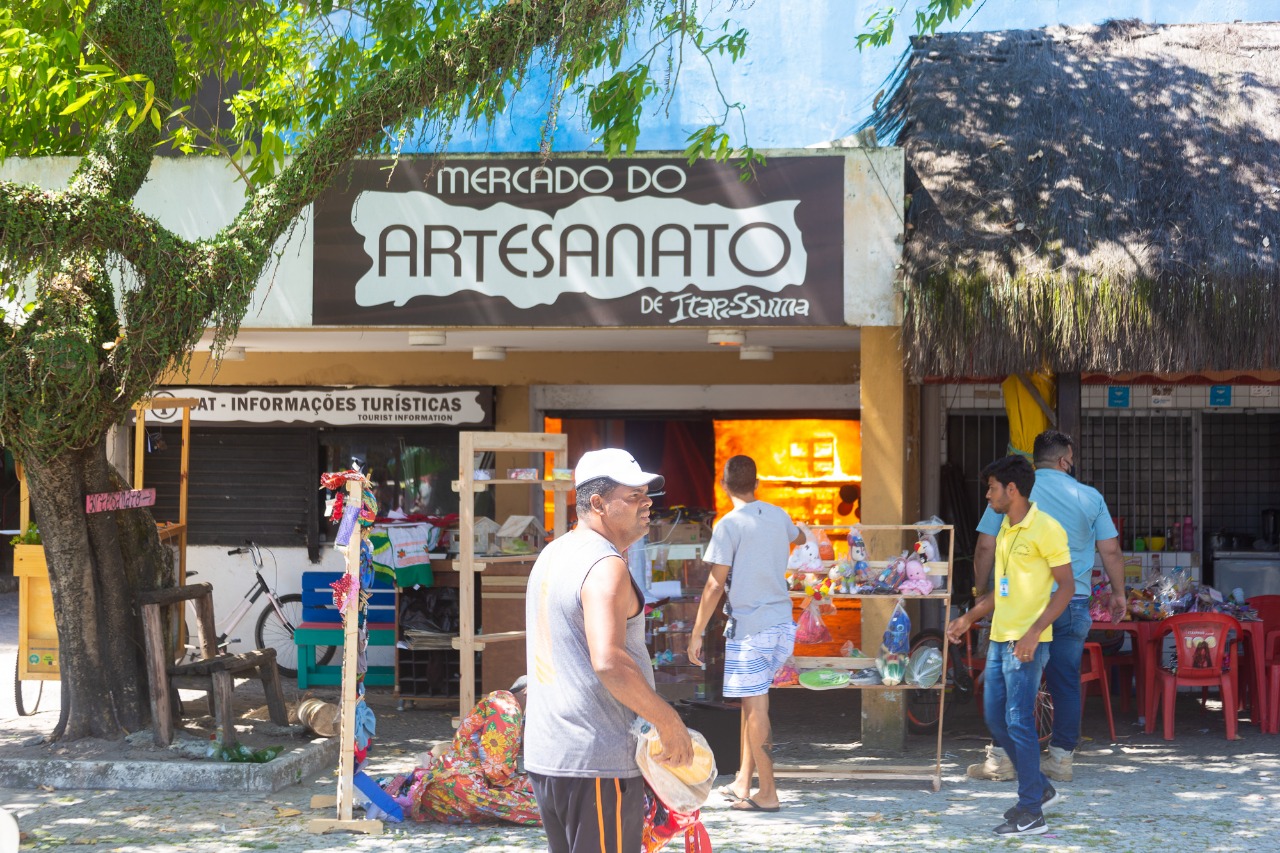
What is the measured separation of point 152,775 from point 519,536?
258cm

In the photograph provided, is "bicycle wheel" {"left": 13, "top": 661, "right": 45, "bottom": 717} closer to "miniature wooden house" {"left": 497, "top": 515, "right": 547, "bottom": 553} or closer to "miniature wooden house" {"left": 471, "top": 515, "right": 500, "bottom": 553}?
"miniature wooden house" {"left": 471, "top": 515, "right": 500, "bottom": 553}

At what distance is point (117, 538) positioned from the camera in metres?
8.10

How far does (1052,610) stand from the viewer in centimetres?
621

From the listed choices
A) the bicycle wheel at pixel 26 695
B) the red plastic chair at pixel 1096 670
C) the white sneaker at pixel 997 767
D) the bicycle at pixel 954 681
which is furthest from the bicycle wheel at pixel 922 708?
the bicycle wheel at pixel 26 695

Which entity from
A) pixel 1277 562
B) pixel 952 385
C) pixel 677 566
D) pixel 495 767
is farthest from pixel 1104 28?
pixel 495 767

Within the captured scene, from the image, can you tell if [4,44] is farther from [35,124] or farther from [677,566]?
[677,566]

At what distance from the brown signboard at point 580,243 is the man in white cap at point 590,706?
4.48 meters

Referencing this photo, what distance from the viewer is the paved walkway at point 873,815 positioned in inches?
249

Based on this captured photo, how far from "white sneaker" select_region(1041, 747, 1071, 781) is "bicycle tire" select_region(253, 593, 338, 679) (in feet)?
20.8

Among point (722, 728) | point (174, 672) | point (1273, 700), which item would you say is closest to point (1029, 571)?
point (722, 728)

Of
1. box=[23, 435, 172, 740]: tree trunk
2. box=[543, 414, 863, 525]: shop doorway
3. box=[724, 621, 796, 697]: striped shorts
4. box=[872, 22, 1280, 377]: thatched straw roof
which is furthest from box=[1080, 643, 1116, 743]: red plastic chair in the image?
box=[23, 435, 172, 740]: tree trunk

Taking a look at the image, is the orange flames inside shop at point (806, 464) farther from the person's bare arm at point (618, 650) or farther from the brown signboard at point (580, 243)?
the person's bare arm at point (618, 650)

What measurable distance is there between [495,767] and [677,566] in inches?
98.7

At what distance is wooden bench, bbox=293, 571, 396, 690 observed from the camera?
1063cm
